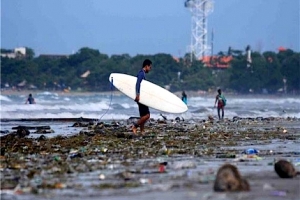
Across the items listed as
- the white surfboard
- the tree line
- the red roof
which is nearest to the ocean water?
the white surfboard

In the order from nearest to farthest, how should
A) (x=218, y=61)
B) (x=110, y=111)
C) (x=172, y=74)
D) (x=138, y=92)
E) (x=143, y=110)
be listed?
(x=138, y=92) < (x=143, y=110) < (x=110, y=111) < (x=172, y=74) < (x=218, y=61)

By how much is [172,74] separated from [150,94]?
108 meters

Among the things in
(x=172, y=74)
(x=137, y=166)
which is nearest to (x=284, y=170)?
(x=137, y=166)

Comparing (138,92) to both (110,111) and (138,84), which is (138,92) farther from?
(110,111)

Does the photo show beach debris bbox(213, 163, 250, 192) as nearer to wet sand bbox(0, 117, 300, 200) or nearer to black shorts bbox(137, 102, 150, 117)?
wet sand bbox(0, 117, 300, 200)

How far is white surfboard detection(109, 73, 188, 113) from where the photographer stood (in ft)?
70.8

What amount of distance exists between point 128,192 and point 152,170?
7.15ft

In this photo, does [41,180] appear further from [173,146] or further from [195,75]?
[195,75]

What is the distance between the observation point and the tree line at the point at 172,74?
417 feet

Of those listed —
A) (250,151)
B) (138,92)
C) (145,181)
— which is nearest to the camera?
(145,181)

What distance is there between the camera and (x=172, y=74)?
130125mm

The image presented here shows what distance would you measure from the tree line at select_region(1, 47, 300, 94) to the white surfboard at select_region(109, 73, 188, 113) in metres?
101

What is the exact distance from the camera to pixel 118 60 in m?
139

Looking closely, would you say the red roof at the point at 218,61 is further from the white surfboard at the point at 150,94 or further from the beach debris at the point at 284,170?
the beach debris at the point at 284,170
